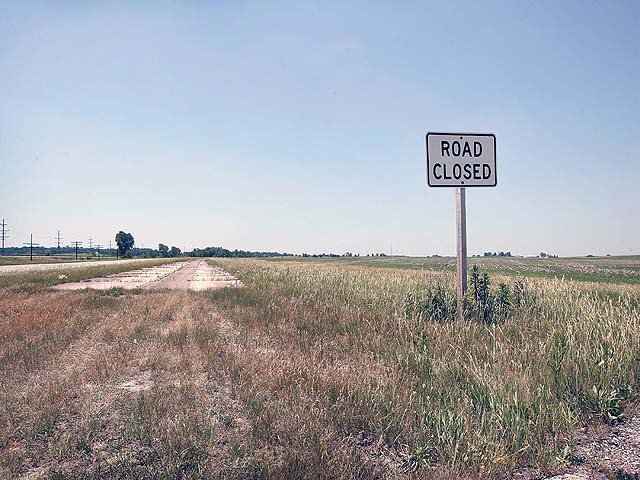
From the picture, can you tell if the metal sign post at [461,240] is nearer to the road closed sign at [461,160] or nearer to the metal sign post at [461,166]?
the metal sign post at [461,166]

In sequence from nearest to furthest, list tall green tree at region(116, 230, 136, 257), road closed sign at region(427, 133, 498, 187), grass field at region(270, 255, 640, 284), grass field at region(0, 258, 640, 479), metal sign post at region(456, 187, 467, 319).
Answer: grass field at region(0, 258, 640, 479)
road closed sign at region(427, 133, 498, 187)
metal sign post at region(456, 187, 467, 319)
grass field at region(270, 255, 640, 284)
tall green tree at region(116, 230, 136, 257)

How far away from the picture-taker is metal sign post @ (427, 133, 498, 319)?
303 inches

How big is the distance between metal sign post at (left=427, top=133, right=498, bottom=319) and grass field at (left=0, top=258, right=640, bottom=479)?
164 centimetres

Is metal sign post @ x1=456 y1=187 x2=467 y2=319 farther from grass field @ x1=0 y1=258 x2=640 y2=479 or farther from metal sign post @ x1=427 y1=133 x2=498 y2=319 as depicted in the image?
grass field @ x1=0 y1=258 x2=640 y2=479

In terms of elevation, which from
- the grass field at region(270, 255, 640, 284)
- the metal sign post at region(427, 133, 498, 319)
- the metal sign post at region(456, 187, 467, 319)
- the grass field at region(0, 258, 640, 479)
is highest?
the metal sign post at region(427, 133, 498, 319)

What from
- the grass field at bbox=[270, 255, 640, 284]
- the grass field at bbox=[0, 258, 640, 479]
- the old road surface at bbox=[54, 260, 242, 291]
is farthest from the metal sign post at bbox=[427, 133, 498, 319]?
the old road surface at bbox=[54, 260, 242, 291]

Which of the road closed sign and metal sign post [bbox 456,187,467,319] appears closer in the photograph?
the road closed sign

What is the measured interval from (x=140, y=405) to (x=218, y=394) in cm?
92

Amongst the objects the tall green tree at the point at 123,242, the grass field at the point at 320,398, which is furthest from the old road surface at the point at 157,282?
the tall green tree at the point at 123,242

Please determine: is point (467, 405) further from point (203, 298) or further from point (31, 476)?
point (203, 298)

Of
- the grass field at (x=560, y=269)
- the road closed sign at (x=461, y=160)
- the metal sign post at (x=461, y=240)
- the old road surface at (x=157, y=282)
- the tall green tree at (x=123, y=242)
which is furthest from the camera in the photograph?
the tall green tree at (x=123, y=242)

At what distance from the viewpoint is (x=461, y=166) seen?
7828 mm

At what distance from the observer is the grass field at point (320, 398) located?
3.35m

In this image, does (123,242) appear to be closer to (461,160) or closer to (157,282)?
(157,282)
